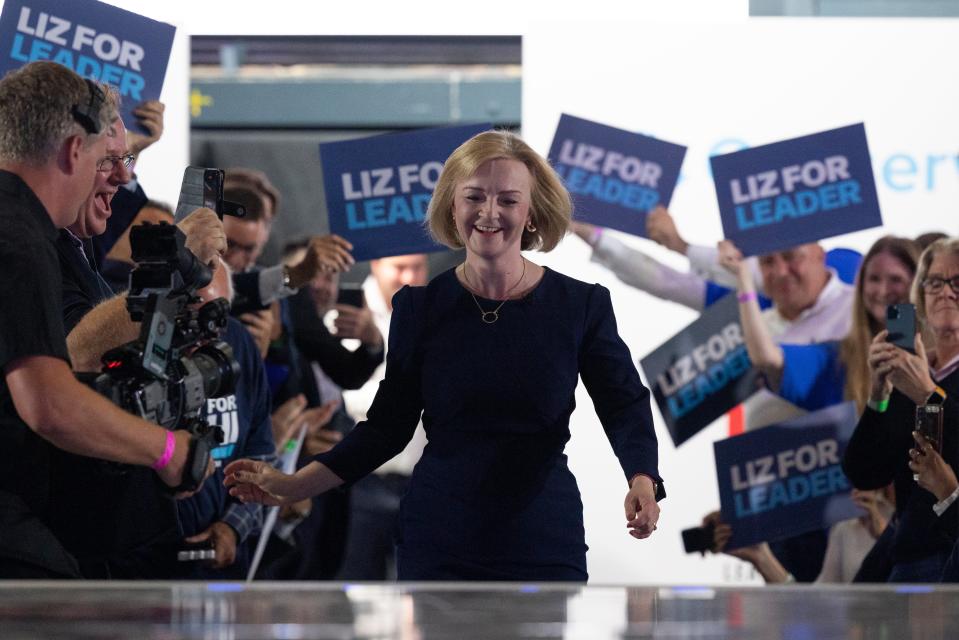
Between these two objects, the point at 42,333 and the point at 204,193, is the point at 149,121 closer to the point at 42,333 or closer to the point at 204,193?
the point at 204,193

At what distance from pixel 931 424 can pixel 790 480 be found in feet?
4.45

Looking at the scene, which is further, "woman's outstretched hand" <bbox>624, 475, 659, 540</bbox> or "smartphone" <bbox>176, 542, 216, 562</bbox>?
"smartphone" <bbox>176, 542, 216, 562</bbox>

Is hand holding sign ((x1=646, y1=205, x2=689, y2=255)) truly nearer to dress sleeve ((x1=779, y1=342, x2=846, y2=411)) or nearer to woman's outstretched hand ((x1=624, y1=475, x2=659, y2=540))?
dress sleeve ((x1=779, y1=342, x2=846, y2=411))

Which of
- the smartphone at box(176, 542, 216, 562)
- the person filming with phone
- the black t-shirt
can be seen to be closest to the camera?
the black t-shirt

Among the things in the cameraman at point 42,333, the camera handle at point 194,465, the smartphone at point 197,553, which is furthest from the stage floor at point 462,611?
the smartphone at point 197,553

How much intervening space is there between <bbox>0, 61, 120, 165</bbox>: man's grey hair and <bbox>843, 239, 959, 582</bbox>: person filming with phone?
6.87ft

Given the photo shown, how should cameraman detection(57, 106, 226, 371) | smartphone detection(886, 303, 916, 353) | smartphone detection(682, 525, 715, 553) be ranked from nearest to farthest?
cameraman detection(57, 106, 226, 371)
smartphone detection(886, 303, 916, 353)
smartphone detection(682, 525, 715, 553)

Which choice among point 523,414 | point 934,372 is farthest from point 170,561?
point 934,372

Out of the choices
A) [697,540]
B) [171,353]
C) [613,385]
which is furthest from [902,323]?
[171,353]

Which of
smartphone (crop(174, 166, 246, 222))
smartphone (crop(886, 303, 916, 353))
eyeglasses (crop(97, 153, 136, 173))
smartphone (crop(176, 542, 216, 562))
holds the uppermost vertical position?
smartphone (crop(174, 166, 246, 222))

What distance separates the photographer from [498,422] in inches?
94.5

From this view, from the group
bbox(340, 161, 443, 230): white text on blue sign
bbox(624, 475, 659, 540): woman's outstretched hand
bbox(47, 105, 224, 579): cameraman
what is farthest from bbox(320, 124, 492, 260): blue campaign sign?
bbox(624, 475, 659, 540): woman's outstretched hand

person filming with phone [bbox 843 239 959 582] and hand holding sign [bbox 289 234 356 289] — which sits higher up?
hand holding sign [bbox 289 234 356 289]

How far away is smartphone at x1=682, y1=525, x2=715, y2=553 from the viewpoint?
4625 mm
